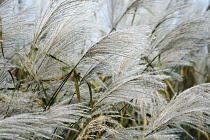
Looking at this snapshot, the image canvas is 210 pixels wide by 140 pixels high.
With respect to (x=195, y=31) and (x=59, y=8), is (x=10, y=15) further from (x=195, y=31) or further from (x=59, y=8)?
(x=195, y=31)

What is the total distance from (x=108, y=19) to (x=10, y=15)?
3.86 feet

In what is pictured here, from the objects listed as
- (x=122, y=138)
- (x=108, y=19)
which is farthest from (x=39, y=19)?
(x=108, y=19)

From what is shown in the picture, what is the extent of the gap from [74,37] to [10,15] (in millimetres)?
338

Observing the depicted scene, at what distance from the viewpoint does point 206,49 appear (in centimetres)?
417

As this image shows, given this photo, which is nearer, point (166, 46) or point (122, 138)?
point (122, 138)

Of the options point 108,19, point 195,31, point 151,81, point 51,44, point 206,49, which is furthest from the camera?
point 206,49

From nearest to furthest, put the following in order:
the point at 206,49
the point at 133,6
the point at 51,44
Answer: the point at 51,44
the point at 133,6
the point at 206,49

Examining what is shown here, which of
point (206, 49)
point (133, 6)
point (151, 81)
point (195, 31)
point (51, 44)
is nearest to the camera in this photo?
point (151, 81)

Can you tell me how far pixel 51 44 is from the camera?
1.83 metres

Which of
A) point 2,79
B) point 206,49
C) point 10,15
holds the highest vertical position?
point 10,15

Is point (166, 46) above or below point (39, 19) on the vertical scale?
below

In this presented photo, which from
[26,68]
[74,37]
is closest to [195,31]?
[74,37]

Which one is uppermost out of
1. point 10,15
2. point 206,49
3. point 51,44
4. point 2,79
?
point 10,15

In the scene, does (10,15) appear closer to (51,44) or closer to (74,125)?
(51,44)
